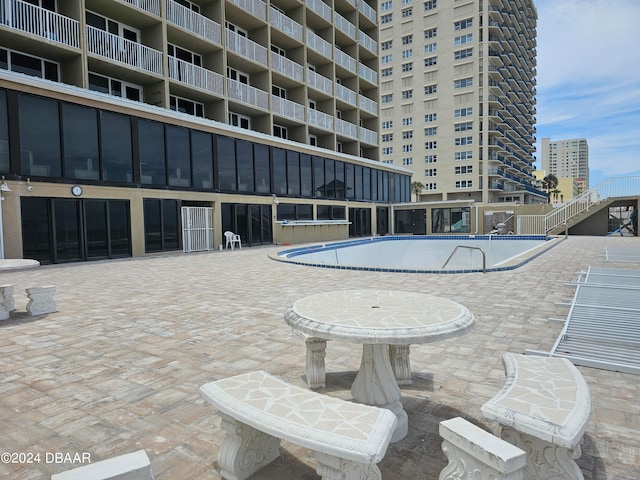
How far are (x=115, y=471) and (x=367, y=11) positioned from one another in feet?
117

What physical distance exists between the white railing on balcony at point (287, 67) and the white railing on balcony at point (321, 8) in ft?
13.5

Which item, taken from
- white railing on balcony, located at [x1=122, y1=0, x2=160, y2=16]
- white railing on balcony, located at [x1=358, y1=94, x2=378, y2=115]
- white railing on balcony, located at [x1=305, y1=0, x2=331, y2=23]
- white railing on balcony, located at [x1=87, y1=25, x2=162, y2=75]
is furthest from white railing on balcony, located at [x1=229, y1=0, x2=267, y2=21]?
white railing on balcony, located at [x1=358, y1=94, x2=378, y2=115]

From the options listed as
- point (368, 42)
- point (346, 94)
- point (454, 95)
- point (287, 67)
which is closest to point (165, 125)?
point (287, 67)

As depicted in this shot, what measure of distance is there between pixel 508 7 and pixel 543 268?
65.6 m

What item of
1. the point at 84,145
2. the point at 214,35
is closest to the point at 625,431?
the point at 84,145

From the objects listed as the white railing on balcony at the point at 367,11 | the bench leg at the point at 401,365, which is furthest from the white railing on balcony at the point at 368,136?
the bench leg at the point at 401,365

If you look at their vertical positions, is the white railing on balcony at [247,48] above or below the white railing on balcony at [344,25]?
below

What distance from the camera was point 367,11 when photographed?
103ft

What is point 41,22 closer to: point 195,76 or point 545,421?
point 195,76

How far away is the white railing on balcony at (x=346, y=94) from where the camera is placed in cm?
2784

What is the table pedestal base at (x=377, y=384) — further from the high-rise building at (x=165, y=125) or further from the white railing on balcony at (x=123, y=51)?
the white railing on balcony at (x=123, y=51)

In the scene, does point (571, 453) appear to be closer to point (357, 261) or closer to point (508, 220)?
point (357, 261)

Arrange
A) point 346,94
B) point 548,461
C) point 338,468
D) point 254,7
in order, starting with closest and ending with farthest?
1. point 338,468
2. point 548,461
3. point 254,7
4. point 346,94

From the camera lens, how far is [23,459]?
246cm
